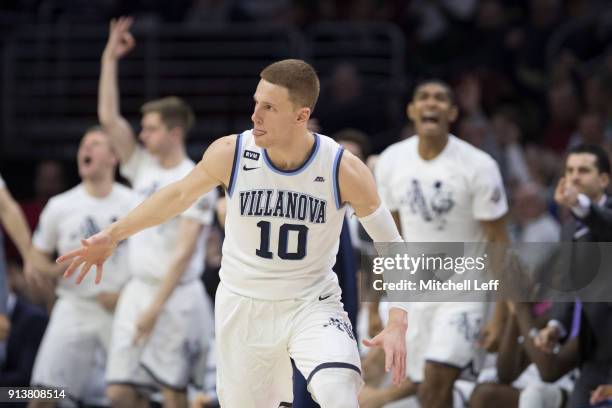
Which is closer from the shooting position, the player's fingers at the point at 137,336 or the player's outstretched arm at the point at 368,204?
the player's outstretched arm at the point at 368,204

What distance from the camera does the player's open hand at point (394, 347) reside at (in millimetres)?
5781

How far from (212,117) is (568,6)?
13.8 ft

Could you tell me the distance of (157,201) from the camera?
6035mm

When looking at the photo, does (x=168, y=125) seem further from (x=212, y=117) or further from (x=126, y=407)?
(x=212, y=117)

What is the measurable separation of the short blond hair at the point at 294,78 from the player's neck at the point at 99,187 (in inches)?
147

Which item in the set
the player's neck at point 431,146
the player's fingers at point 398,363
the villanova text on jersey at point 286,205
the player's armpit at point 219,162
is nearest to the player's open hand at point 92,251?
the player's armpit at point 219,162

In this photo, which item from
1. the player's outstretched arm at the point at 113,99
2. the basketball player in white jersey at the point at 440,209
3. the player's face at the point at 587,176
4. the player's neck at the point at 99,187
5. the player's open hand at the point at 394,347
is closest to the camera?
the player's open hand at the point at 394,347

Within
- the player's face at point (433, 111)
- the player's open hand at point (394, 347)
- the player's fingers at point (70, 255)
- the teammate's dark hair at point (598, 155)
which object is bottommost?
the player's open hand at point (394, 347)

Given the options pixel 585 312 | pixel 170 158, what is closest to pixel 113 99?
pixel 170 158

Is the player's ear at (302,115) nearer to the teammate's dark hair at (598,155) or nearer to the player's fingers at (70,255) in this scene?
the player's fingers at (70,255)

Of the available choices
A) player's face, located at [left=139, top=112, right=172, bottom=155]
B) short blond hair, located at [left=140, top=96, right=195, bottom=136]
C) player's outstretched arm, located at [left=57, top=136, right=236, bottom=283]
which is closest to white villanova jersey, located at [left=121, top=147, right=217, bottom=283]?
player's face, located at [left=139, top=112, right=172, bottom=155]

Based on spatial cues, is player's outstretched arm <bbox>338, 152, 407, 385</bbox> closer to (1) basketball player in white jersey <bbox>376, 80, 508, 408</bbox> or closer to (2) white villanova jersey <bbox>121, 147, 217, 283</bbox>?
(1) basketball player in white jersey <bbox>376, 80, 508, 408</bbox>

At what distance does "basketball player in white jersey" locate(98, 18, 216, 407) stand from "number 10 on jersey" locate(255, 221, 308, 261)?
2.71m

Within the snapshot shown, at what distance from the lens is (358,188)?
6008 millimetres
